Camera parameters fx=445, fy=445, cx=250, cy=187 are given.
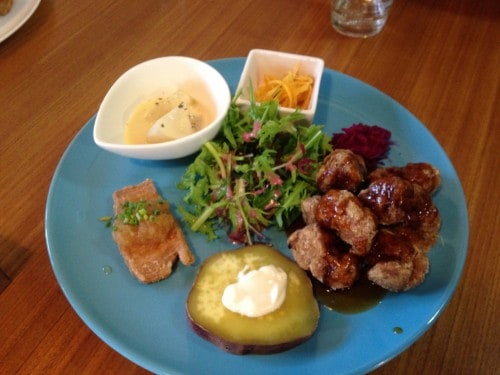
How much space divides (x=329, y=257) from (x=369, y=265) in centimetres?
15

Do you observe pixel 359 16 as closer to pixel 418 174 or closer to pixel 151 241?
pixel 418 174

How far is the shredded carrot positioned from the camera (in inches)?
80.7

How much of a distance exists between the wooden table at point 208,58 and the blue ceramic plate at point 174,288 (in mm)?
→ 149

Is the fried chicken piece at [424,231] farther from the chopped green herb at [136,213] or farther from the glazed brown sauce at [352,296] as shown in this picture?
the chopped green herb at [136,213]

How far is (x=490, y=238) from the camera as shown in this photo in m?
1.88

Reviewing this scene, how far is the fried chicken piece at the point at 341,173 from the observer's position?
5.50ft

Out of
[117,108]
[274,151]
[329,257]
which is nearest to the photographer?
[329,257]

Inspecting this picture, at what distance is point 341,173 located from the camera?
1685 millimetres

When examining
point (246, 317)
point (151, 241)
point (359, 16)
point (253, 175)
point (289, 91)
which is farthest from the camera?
point (359, 16)

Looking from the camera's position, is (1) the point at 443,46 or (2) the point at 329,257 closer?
(2) the point at 329,257

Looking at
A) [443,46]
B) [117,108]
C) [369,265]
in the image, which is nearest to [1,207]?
[117,108]

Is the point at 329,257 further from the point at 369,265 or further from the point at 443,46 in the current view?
the point at 443,46

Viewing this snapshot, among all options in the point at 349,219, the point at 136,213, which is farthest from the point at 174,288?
the point at 349,219

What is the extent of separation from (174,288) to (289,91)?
1021 millimetres
